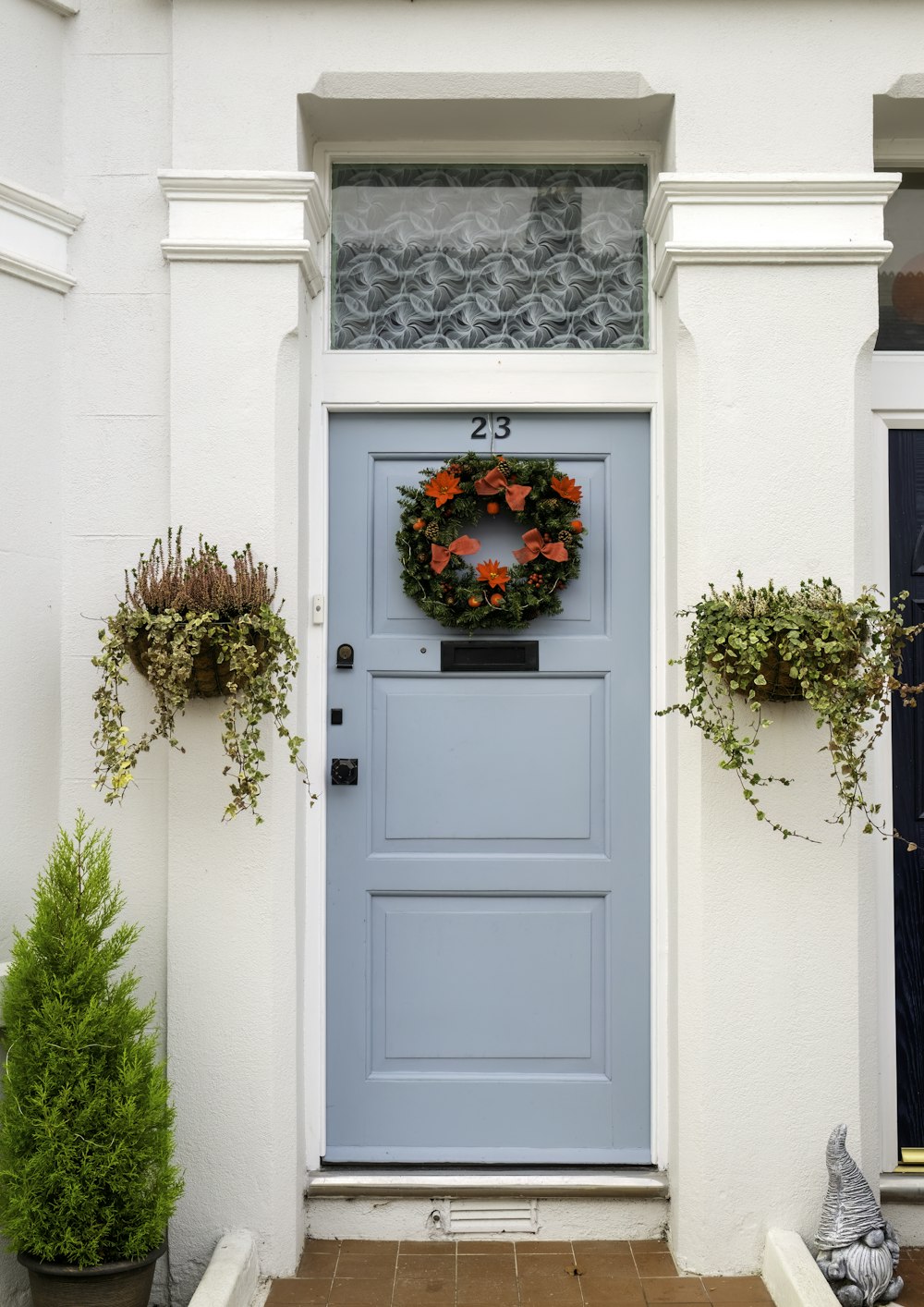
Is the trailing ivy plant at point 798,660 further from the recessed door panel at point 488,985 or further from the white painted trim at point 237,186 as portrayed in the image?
the white painted trim at point 237,186

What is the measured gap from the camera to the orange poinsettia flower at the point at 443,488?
10.9 feet

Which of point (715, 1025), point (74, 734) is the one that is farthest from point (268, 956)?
point (715, 1025)

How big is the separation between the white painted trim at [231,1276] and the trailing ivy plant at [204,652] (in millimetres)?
1156

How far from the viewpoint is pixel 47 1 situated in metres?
3.19

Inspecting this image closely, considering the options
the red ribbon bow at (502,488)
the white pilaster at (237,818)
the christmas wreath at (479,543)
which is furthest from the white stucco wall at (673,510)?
the red ribbon bow at (502,488)

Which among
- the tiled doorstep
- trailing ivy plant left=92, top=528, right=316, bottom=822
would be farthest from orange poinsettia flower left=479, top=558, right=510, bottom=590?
the tiled doorstep

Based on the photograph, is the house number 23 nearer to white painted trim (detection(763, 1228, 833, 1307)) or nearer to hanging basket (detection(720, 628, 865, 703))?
hanging basket (detection(720, 628, 865, 703))

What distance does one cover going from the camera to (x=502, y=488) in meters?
3.35

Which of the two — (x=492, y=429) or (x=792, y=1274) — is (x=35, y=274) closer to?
(x=492, y=429)

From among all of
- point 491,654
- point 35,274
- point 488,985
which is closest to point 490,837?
point 488,985

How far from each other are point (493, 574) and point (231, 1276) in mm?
2025

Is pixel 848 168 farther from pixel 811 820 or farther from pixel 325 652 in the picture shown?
pixel 325 652

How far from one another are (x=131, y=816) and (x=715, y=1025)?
177cm

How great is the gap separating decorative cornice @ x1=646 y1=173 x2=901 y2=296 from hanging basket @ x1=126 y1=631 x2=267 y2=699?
64.3 inches
